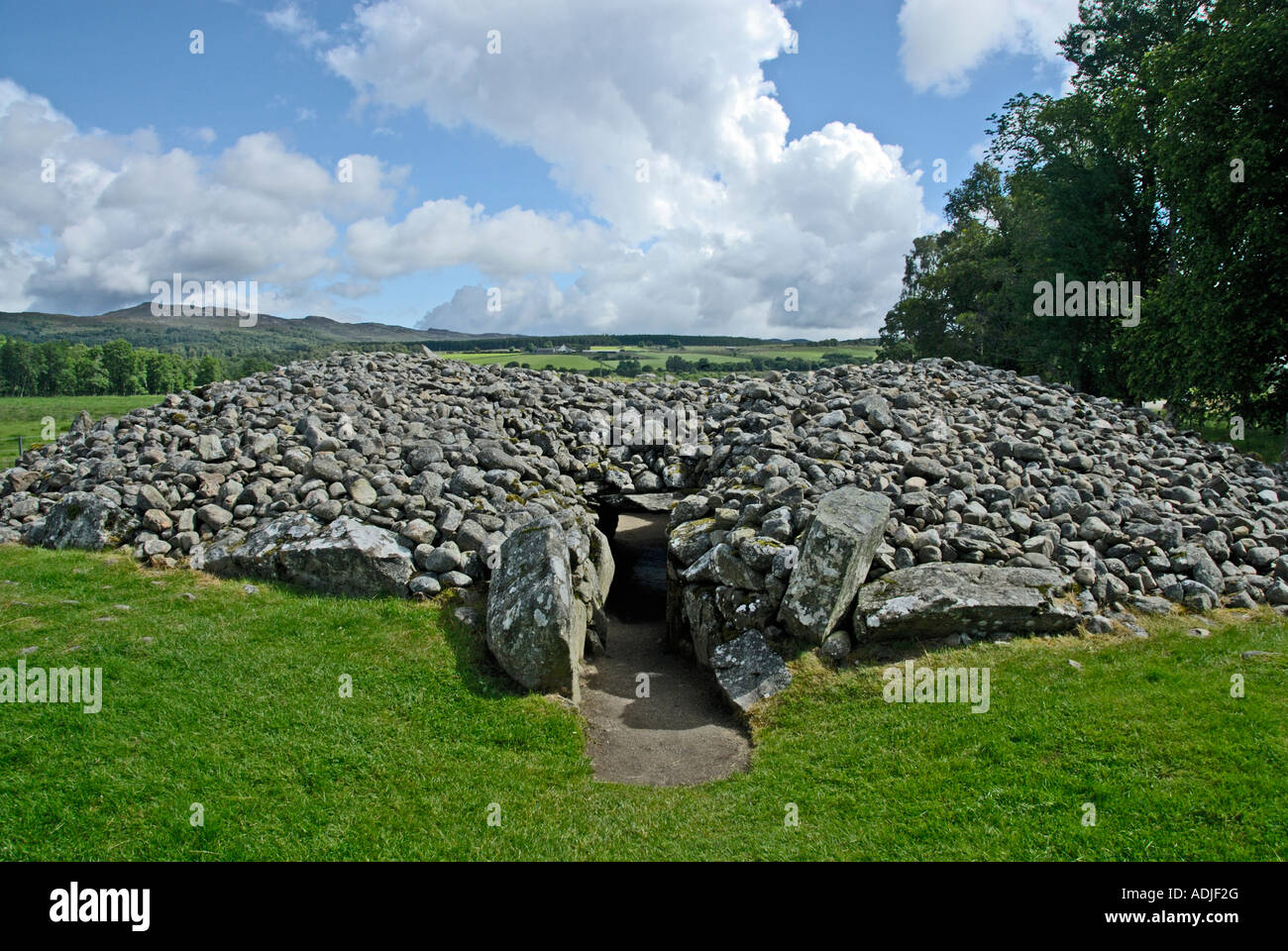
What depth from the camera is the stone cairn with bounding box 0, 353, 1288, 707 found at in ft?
31.7

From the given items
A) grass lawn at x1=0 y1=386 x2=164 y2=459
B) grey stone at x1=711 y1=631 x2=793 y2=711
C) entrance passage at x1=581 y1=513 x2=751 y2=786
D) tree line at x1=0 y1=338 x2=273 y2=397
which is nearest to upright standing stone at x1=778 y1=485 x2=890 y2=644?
grey stone at x1=711 y1=631 x2=793 y2=711

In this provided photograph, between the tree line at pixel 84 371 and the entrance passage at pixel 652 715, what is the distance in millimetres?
74768

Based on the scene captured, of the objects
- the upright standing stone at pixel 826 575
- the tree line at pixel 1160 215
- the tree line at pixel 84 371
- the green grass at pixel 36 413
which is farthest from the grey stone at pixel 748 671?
the tree line at pixel 84 371

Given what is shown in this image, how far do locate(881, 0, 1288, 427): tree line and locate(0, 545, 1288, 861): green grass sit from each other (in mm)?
12134

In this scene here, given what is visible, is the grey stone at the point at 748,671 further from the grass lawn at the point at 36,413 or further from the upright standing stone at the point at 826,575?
the grass lawn at the point at 36,413

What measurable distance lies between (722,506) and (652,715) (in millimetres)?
4386

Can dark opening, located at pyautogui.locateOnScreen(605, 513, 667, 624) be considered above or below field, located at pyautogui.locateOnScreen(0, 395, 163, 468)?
below

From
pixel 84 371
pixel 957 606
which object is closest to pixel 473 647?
pixel 957 606

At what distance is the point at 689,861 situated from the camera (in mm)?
5953

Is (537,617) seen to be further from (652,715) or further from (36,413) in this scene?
(36,413)

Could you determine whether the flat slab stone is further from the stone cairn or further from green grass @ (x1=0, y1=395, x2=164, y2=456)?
green grass @ (x1=0, y1=395, x2=164, y2=456)
